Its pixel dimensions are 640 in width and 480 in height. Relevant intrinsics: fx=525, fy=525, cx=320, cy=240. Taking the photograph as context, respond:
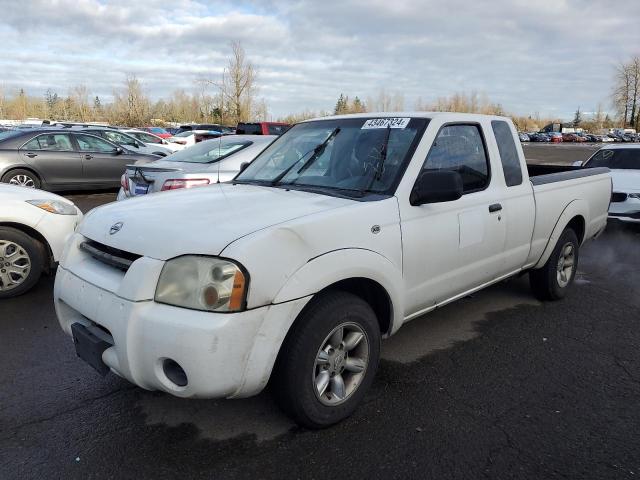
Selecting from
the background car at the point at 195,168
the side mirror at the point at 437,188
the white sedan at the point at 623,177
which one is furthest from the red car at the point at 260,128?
the side mirror at the point at 437,188

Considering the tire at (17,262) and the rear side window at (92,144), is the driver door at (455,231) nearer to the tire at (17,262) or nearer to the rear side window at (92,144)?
the tire at (17,262)

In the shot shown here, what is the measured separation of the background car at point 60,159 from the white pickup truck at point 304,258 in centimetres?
915

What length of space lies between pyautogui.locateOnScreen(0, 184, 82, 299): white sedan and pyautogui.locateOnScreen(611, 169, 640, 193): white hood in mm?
8284

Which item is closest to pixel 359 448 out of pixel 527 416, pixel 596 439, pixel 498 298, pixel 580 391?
pixel 527 416

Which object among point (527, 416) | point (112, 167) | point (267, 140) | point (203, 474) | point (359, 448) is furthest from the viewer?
point (112, 167)

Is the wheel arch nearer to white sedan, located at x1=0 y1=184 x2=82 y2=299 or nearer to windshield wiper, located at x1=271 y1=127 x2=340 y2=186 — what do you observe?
white sedan, located at x1=0 y1=184 x2=82 y2=299

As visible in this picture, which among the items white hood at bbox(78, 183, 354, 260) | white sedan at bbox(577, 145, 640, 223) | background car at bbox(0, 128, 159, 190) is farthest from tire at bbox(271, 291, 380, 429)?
background car at bbox(0, 128, 159, 190)

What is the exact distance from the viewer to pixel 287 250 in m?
2.63

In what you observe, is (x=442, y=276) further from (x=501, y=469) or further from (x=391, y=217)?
(x=501, y=469)

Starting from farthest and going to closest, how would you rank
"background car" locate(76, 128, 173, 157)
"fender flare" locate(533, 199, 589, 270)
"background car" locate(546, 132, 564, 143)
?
"background car" locate(546, 132, 564, 143) < "background car" locate(76, 128, 173, 157) < "fender flare" locate(533, 199, 589, 270)

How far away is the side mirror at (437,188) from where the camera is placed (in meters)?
3.28

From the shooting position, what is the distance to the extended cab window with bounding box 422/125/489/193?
3.79 meters

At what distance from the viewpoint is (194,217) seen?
292 cm

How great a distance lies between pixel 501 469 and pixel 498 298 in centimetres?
294
